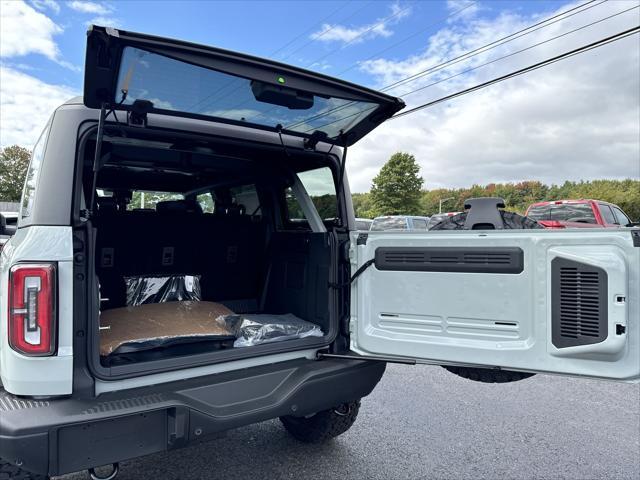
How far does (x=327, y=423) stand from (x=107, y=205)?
2.31 meters

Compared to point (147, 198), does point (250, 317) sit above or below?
below

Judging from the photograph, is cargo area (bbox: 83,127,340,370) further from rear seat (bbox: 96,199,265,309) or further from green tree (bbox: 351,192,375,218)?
green tree (bbox: 351,192,375,218)

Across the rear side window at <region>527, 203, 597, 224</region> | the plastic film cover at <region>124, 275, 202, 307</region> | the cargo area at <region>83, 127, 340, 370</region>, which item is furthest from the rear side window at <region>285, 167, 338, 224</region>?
the rear side window at <region>527, 203, 597, 224</region>

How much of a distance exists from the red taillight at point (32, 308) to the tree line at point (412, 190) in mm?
28112

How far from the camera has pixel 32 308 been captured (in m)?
1.74

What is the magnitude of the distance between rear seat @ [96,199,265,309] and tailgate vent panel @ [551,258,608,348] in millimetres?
2437

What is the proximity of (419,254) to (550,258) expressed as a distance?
0.64 metres

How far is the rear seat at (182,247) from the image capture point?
3299 millimetres

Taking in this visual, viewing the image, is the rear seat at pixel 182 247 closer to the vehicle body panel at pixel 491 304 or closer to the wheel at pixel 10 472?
the vehicle body panel at pixel 491 304

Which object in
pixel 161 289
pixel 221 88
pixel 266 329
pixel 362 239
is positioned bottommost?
pixel 266 329

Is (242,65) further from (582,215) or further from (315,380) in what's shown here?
(582,215)

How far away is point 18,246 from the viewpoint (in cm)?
181

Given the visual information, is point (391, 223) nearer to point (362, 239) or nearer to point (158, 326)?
point (362, 239)

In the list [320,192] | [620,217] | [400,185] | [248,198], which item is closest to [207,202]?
[248,198]
